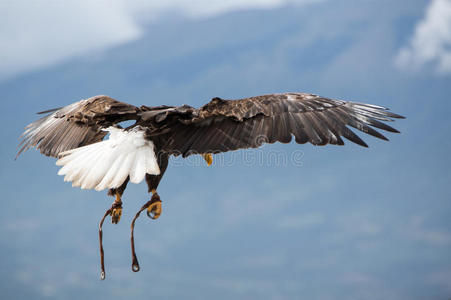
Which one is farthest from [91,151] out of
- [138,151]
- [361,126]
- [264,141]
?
[361,126]

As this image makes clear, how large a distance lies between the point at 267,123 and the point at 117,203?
1.30m

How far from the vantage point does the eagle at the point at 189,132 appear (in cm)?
391

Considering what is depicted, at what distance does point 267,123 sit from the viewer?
3.96 meters

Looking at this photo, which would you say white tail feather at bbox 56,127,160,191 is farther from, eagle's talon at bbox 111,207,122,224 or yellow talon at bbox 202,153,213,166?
yellow talon at bbox 202,153,213,166

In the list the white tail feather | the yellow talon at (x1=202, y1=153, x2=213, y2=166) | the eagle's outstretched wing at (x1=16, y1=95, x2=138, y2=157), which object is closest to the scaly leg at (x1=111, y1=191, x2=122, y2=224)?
the white tail feather

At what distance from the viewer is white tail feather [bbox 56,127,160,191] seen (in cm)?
390

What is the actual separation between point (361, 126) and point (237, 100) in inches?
36.3

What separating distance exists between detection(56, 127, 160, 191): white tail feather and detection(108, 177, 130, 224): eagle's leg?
28 cm

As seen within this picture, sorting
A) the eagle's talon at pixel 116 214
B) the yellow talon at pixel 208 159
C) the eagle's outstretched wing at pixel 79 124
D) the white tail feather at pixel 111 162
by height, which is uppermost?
the eagle's outstretched wing at pixel 79 124

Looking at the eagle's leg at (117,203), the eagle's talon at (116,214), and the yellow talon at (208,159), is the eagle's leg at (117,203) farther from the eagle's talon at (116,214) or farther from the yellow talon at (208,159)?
the yellow talon at (208,159)

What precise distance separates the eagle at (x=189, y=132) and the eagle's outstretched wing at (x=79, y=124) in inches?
0.5

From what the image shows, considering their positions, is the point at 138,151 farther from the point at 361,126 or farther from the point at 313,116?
the point at 361,126

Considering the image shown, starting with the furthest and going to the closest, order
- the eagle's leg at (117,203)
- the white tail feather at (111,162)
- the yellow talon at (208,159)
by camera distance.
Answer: the yellow talon at (208,159), the eagle's leg at (117,203), the white tail feather at (111,162)

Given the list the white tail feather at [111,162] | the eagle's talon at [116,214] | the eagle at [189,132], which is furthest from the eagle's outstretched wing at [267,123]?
the eagle's talon at [116,214]
